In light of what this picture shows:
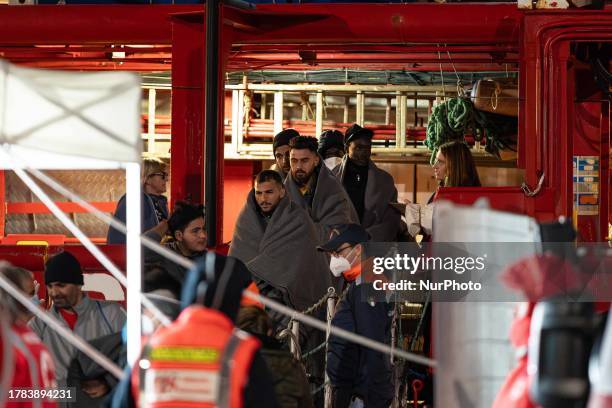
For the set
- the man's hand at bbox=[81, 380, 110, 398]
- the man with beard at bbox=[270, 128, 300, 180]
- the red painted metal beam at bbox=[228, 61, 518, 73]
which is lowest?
the man's hand at bbox=[81, 380, 110, 398]

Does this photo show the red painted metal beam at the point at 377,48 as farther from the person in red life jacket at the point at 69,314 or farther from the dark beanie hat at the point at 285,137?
the person in red life jacket at the point at 69,314

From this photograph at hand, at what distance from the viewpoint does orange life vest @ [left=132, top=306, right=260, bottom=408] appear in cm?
491

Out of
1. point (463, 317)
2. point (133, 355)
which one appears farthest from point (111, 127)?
point (463, 317)

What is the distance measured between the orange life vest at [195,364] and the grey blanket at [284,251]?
453cm

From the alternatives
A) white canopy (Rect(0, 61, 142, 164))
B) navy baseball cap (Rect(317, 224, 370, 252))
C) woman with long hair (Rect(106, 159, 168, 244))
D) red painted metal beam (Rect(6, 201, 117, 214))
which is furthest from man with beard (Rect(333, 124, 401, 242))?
red painted metal beam (Rect(6, 201, 117, 214))

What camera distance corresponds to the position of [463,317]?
5938 mm

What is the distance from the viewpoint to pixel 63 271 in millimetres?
8422

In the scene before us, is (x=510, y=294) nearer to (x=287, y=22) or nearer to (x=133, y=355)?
(x=133, y=355)

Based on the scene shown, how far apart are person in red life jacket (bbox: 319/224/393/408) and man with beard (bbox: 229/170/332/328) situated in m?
1.12

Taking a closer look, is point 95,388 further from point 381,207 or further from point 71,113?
point 381,207

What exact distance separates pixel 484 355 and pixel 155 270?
188cm

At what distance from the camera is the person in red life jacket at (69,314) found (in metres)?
8.17

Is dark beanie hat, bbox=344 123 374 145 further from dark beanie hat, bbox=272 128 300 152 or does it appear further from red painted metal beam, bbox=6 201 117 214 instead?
red painted metal beam, bbox=6 201 117 214
